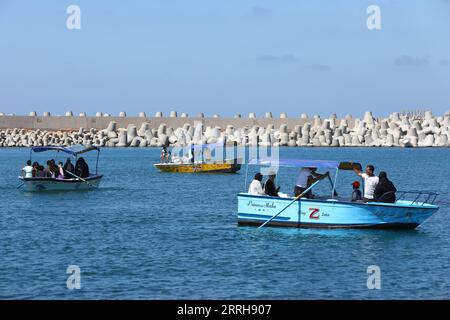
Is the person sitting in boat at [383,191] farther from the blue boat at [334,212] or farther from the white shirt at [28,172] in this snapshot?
the white shirt at [28,172]

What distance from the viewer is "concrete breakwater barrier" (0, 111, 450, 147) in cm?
14262

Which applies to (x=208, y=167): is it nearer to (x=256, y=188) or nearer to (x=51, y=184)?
(x=51, y=184)

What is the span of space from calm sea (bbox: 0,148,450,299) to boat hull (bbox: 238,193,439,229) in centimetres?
30

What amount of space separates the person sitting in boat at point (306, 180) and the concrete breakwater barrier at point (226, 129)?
103m

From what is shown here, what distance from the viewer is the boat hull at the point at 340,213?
28.2 meters

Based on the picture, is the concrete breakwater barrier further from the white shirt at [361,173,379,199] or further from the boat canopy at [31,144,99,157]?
the white shirt at [361,173,379,199]

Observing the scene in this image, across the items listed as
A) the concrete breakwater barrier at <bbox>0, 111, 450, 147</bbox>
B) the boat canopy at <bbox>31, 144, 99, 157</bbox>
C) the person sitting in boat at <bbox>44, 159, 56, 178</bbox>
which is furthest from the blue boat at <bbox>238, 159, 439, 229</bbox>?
the concrete breakwater barrier at <bbox>0, 111, 450, 147</bbox>

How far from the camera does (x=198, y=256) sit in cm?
2533

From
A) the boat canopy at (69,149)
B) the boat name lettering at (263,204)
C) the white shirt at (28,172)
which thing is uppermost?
the boat canopy at (69,149)

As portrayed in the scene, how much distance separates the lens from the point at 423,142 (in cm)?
15012

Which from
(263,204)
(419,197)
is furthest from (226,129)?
(263,204)

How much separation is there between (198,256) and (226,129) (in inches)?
4458

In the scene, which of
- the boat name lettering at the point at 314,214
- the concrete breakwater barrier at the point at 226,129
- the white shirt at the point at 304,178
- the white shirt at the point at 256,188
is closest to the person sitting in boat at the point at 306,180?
the white shirt at the point at 304,178

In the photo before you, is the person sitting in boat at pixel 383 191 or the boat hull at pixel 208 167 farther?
the boat hull at pixel 208 167
